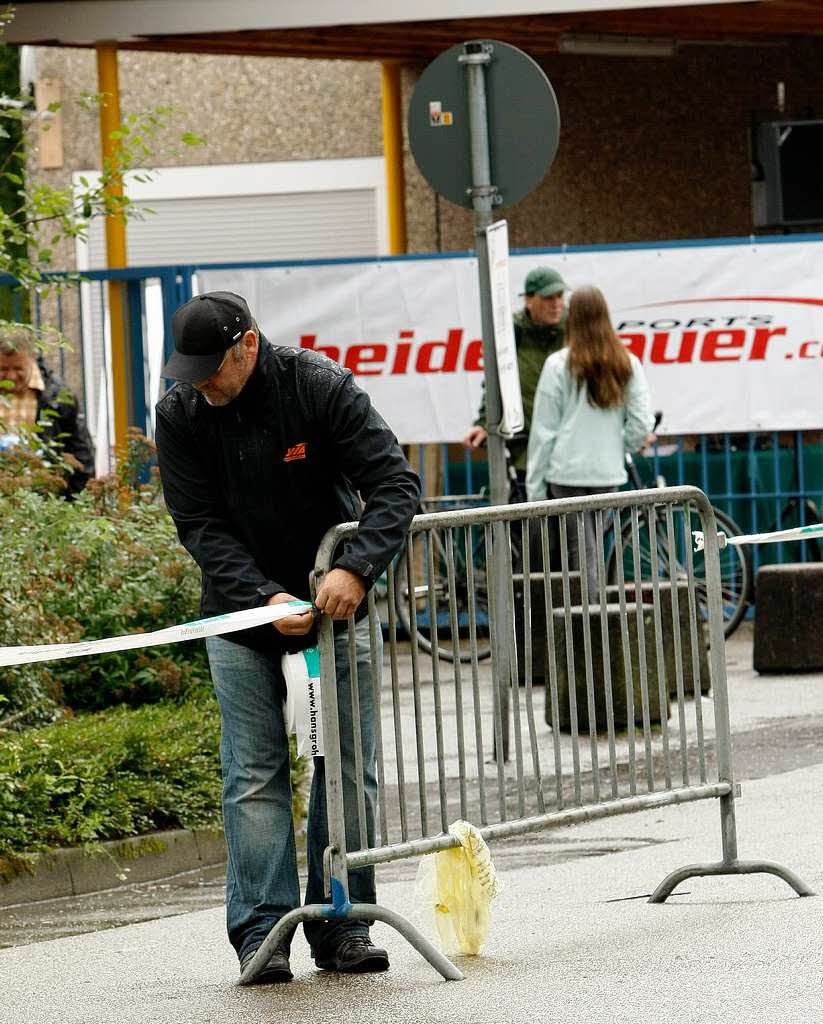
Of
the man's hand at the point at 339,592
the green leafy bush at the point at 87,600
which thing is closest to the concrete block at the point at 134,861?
the green leafy bush at the point at 87,600

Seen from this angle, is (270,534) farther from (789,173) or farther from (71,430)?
(789,173)

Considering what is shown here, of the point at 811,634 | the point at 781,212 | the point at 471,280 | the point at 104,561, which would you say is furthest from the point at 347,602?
the point at 781,212

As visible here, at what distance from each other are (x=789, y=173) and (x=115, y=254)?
511 cm

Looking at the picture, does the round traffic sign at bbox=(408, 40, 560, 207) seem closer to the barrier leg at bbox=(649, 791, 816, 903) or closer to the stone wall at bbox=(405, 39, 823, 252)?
the barrier leg at bbox=(649, 791, 816, 903)

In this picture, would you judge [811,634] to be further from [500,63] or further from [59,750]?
[59,750]

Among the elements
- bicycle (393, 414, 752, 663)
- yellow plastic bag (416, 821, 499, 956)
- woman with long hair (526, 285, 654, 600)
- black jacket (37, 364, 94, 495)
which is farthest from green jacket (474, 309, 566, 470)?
yellow plastic bag (416, 821, 499, 956)

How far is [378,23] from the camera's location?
13.4 meters

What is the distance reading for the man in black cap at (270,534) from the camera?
16.9 ft

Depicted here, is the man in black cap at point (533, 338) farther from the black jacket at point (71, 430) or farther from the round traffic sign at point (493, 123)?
the round traffic sign at point (493, 123)

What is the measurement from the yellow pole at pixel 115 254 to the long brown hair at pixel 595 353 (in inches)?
92.1

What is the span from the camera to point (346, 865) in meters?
5.10

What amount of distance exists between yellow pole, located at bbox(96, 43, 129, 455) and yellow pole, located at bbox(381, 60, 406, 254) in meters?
3.23

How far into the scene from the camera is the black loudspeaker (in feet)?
49.1

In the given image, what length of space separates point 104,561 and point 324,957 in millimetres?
3493
